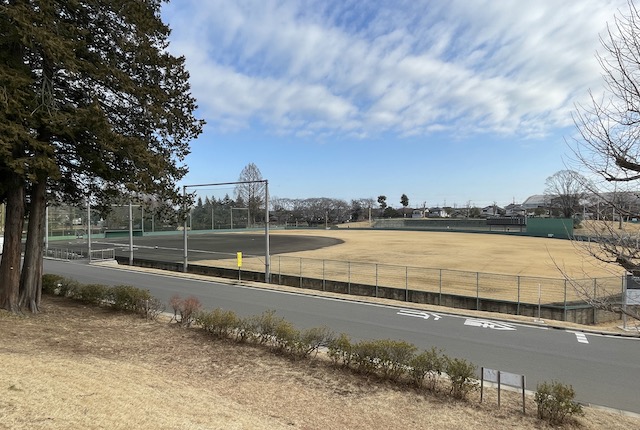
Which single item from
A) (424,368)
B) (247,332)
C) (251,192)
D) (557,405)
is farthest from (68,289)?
(251,192)

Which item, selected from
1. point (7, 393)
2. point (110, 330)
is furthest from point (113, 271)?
point (7, 393)

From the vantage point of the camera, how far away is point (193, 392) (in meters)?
6.28

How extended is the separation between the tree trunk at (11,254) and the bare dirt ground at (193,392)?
127 cm

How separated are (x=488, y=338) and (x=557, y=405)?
5917 mm

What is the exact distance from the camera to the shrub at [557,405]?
20.7 feet

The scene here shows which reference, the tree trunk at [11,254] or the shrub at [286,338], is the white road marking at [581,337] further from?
the tree trunk at [11,254]

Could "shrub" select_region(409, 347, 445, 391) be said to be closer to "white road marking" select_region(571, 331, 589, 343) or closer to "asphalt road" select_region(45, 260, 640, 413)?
"asphalt road" select_region(45, 260, 640, 413)

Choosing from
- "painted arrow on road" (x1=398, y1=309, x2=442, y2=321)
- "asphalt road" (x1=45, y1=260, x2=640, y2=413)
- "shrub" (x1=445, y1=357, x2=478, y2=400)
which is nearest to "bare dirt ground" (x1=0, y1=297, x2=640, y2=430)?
"shrub" (x1=445, y1=357, x2=478, y2=400)

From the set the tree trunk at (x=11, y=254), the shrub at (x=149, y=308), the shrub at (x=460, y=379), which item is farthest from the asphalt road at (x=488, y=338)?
the tree trunk at (x=11, y=254)

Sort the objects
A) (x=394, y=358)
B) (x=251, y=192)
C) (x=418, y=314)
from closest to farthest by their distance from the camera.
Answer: (x=394, y=358) < (x=418, y=314) < (x=251, y=192)

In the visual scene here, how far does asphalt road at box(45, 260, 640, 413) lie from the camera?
8844 millimetres

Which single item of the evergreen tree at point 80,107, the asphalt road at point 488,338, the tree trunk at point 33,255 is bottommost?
the asphalt road at point 488,338

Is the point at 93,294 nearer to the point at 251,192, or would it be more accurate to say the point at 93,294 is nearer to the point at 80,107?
the point at 80,107

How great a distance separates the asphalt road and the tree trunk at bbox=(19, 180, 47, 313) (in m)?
5.52
